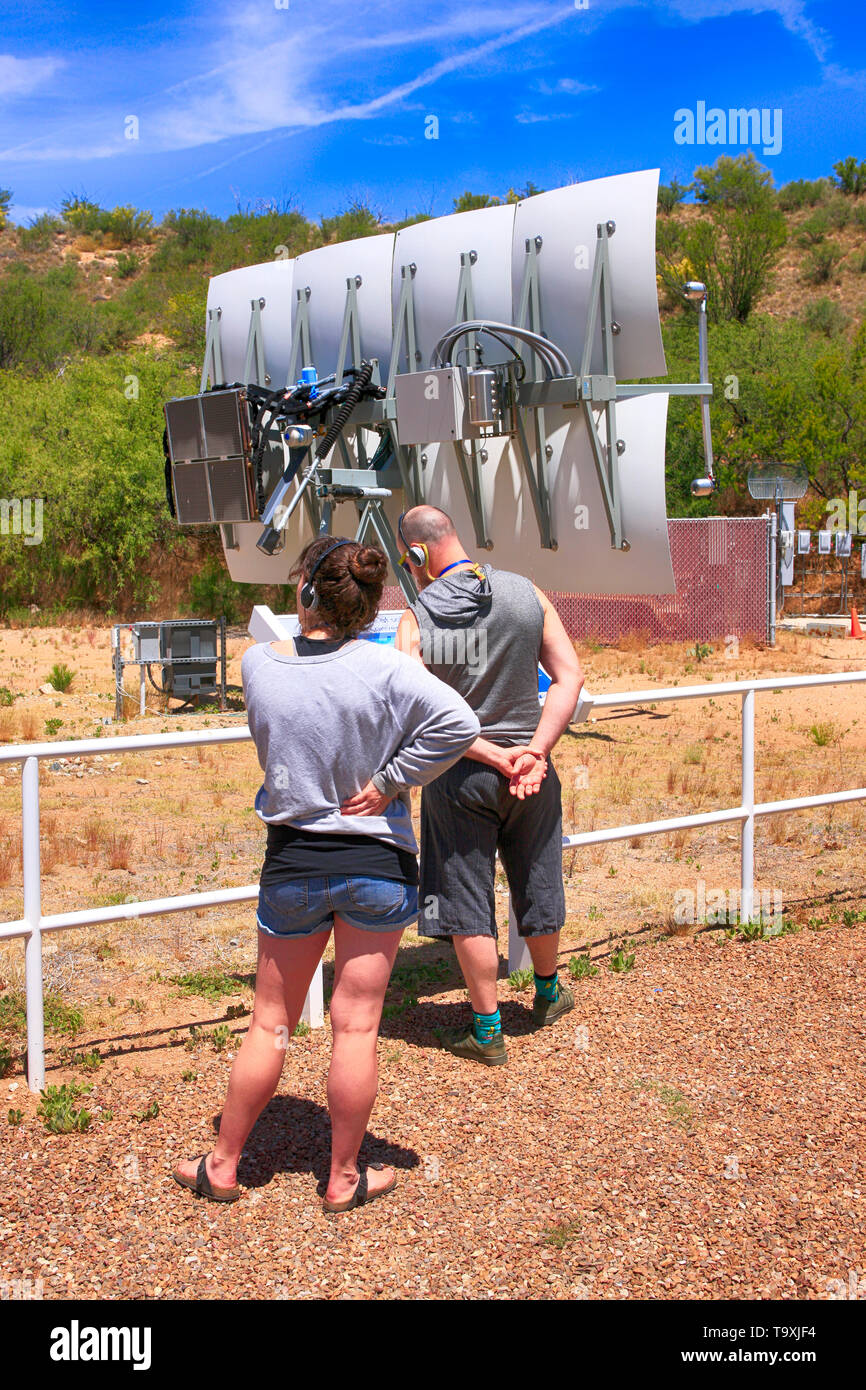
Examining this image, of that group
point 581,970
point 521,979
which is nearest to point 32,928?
point 521,979

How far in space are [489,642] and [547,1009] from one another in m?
1.49

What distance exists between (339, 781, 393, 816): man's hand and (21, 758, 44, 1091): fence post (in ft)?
4.60

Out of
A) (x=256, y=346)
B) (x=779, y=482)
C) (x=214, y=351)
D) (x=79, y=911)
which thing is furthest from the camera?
(x=779, y=482)

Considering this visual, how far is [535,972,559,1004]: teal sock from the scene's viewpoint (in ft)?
15.4

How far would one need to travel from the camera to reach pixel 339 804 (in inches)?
125

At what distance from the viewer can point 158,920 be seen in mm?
7133

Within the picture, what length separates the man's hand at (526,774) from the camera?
4125mm

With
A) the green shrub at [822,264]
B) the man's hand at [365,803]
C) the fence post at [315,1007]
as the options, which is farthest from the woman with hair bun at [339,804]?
the green shrub at [822,264]

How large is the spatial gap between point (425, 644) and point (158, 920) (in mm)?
3724

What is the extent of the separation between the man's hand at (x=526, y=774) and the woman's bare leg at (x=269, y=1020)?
1080 millimetres

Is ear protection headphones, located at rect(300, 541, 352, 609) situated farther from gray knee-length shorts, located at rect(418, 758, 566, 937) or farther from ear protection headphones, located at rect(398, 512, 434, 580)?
gray knee-length shorts, located at rect(418, 758, 566, 937)

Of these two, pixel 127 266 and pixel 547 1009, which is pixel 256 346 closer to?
pixel 547 1009
